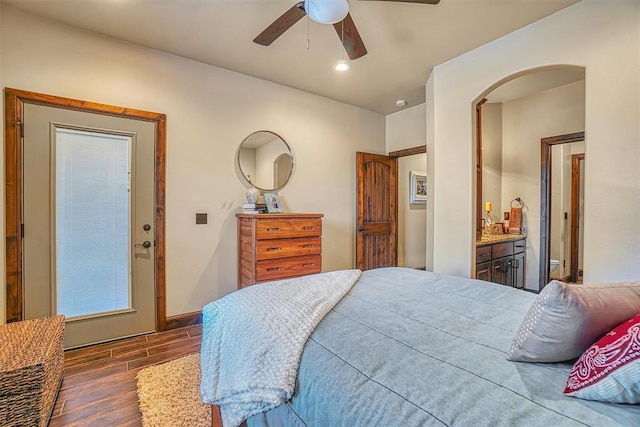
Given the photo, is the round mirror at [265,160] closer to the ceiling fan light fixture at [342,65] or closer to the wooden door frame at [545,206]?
the ceiling fan light fixture at [342,65]

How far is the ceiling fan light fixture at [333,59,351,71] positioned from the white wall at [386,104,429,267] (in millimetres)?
1630

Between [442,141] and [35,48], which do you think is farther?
[442,141]

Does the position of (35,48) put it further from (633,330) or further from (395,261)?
(395,261)

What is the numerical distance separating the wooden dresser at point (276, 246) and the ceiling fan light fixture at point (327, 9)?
1.69 m

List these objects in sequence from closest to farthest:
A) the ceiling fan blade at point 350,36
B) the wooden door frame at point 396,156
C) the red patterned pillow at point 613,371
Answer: the red patterned pillow at point 613,371 → the ceiling fan blade at point 350,36 → the wooden door frame at point 396,156

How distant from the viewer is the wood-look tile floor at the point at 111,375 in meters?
1.67

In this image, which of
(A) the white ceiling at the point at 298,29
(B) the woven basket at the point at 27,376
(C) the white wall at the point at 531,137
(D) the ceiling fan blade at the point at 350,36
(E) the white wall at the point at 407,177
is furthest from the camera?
(E) the white wall at the point at 407,177

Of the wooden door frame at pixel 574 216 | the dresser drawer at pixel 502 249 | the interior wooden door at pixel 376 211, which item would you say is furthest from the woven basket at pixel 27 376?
the wooden door frame at pixel 574 216

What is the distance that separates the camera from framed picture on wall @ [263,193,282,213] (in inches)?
127

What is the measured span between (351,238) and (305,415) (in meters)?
3.41

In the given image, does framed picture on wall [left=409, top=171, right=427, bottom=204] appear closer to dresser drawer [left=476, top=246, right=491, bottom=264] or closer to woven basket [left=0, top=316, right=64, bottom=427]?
dresser drawer [left=476, top=246, right=491, bottom=264]

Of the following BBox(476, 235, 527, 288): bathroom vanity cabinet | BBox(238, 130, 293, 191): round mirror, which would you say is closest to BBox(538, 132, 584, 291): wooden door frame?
BBox(476, 235, 527, 288): bathroom vanity cabinet

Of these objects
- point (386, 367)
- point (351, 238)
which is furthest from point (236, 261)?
point (386, 367)

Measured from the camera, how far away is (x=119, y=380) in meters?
2.02
